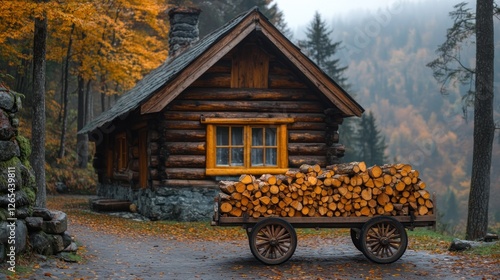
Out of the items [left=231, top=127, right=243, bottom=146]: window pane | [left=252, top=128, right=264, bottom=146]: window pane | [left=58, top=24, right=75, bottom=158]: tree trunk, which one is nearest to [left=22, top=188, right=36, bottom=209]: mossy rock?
[left=231, top=127, right=243, bottom=146]: window pane

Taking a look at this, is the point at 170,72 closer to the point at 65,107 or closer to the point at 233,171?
the point at 233,171

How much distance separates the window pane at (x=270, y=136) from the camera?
1870 cm

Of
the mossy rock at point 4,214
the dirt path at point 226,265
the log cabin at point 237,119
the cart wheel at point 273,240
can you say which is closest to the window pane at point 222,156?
the log cabin at point 237,119

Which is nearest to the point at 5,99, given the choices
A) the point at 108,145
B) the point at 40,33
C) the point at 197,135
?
the point at 40,33

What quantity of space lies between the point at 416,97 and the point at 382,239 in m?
96.4

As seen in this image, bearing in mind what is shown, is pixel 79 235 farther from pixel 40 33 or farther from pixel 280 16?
pixel 280 16

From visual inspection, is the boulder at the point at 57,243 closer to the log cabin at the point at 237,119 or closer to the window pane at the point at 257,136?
the log cabin at the point at 237,119

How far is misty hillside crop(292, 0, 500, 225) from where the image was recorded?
3270 inches

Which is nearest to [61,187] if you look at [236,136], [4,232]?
[236,136]

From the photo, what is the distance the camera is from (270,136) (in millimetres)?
18734

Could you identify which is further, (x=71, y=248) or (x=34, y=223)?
(x=71, y=248)

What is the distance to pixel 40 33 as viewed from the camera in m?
16.5

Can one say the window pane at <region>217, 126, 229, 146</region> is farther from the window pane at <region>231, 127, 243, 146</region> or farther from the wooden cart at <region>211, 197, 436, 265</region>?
the wooden cart at <region>211, 197, 436, 265</region>

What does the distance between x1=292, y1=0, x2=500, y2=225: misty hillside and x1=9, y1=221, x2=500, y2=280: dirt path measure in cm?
5510
